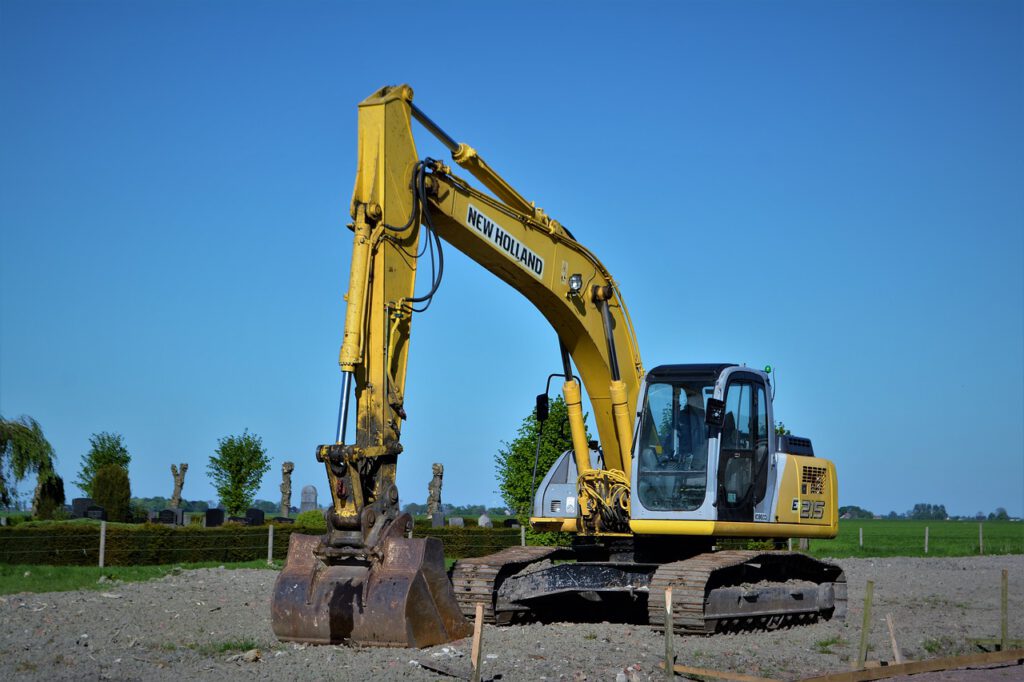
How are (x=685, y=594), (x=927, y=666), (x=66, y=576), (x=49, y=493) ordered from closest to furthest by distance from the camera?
(x=927, y=666), (x=685, y=594), (x=66, y=576), (x=49, y=493)

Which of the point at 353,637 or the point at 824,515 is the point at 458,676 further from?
the point at 824,515

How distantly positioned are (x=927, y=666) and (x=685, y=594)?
262cm

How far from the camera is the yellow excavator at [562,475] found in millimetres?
10352

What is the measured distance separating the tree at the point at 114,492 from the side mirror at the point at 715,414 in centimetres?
2948

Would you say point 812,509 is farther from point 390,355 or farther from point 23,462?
point 23,462

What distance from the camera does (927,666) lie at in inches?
406

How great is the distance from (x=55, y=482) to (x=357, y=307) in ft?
108

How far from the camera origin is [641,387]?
543 inches

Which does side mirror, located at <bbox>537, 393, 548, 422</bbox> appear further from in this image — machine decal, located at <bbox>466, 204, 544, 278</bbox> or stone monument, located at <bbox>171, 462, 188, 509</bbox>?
stone monument, located at <bbox>171, 462, 188, 509</bbox>

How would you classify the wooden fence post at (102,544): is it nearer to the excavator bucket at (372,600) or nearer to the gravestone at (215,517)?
the gravestone at (215,517)

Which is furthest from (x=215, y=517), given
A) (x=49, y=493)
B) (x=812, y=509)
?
(x=812, y=509)

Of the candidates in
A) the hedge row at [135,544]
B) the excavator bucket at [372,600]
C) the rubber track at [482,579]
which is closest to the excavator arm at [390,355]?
the excavator bucket at [372,600]

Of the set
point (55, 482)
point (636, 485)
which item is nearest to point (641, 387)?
point (636, 485)

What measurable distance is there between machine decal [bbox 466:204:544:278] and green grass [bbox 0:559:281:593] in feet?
26.5
